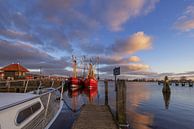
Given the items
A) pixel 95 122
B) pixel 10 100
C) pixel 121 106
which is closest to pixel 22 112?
pixel 10 100

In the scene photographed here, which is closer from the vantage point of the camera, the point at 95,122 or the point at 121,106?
the point at 95,122

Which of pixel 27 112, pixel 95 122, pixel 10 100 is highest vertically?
pixel 10 100

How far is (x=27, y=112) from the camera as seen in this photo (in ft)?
19.1

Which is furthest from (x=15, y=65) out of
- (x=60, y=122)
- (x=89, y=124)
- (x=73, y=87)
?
(x=89, y=124)

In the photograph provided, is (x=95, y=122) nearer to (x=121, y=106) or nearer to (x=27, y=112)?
(x=121, y=106)

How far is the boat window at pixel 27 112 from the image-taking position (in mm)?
5173

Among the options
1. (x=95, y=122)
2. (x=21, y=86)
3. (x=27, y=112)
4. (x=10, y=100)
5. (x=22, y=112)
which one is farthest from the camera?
(x=21, y=86)

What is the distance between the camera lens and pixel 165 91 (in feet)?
151

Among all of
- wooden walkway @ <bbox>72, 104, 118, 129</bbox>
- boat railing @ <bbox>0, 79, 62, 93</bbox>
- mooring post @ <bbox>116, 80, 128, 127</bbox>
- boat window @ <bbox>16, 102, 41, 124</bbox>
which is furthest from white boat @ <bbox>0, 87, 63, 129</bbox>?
mooring post @ <bbox>116, 80, 128, 127</bbox>

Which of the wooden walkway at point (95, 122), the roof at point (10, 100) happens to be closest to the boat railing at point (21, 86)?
the roof at point (10, 100)

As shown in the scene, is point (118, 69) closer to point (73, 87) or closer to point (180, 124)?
point (180, 124)

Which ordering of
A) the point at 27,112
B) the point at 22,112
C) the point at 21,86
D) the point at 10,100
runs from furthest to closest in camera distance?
the point at 21,86 < the point at 27,112 < the point at 22,112 < the point at 10,100

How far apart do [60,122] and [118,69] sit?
1613cm

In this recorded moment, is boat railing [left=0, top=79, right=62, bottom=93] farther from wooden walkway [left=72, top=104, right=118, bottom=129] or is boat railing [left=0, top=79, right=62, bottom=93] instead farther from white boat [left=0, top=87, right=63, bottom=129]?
wooden walkway [left=72, top=104, right=118, bottom=129]
